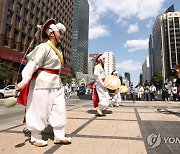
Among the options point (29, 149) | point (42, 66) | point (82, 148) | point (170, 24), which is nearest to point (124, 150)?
point (82, 148)

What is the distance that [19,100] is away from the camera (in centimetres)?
386

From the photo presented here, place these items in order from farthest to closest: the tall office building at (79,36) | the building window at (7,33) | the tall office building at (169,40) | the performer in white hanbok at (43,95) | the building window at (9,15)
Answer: the tall office building at (79,36)
the tall office building at (169,40)
the building window at (9,15)
the building window at (7,33)
the performer in white hanbok at (43,95)

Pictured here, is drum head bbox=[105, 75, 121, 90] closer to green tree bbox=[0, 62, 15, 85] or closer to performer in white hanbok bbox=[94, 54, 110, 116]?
performer in white hanbok bbox=[94, 54, 110, 116]

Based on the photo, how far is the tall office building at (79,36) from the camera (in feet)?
468

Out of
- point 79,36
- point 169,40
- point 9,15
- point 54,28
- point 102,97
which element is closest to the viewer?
point 54,28

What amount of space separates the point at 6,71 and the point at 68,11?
45.6 m

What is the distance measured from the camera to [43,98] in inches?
144

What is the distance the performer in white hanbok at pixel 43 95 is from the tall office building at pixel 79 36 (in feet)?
450

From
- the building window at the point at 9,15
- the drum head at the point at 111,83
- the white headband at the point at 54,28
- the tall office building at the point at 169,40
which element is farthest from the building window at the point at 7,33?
the tall office building at the point at 169,40

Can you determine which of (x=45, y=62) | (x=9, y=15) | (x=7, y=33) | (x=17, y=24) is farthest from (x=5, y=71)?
(x=45, y=62)

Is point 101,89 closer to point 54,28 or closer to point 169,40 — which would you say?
point 54,28

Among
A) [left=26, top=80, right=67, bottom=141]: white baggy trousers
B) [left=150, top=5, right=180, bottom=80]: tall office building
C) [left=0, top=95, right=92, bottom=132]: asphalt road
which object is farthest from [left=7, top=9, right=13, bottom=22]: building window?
[left=150, top=5, right=180, bottom=80]: tall office building

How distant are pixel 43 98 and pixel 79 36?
155 m

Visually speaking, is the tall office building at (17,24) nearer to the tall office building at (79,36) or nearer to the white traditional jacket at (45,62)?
the white traditional jacket at (45,62)
